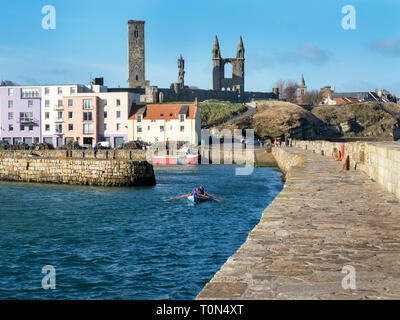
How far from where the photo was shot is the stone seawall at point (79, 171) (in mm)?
36688

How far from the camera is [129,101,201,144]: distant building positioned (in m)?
79.6

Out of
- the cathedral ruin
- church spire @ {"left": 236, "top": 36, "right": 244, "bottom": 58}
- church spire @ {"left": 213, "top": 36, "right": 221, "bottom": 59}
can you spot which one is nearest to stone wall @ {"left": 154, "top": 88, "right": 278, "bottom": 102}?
the cathedral ruin

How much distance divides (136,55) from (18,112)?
119ft

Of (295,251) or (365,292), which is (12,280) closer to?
(295,251)

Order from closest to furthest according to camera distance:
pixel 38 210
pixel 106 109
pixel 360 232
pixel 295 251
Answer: pixel 295 251 → pixel 360 232 → pixel 38 210 → pixel 106 109

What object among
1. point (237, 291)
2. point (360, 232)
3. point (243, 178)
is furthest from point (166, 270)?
point (243, 178)

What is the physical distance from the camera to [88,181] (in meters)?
37.9

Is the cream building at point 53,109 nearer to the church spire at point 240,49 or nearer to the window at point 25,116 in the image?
the window at point 25,116

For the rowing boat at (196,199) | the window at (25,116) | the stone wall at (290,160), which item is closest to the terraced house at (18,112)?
the window at (25,116)

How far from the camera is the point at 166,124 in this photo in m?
80.4

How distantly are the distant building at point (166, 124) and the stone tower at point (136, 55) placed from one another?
34083mm

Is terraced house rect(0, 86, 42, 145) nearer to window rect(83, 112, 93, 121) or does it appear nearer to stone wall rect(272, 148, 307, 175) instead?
window rect(83, 112, 93, 121)
